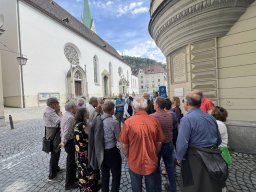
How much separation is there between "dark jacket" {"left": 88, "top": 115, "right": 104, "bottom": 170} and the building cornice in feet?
13.2

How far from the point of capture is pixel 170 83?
6.89 metres

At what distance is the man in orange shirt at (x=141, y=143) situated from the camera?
219 cm

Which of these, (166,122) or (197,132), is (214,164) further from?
(166,122)

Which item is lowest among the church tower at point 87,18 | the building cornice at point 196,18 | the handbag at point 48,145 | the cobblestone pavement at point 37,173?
the cobblestone pavement at point 37,173

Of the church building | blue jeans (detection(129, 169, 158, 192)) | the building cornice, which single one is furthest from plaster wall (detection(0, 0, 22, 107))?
blue jeans (detection(129, 169, 158, 192))

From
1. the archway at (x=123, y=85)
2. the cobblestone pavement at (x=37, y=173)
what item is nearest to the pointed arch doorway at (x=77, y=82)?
the cobblestone pavement at (x=37, y=173)

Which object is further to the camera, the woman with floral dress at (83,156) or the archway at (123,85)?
the archway at (123,85)

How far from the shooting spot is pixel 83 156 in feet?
9.69

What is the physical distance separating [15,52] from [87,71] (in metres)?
14.0

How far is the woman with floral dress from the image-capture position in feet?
9.38

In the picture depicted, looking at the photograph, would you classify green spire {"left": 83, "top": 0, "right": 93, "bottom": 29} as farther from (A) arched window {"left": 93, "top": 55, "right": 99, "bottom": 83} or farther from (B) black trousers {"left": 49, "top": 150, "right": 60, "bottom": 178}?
(B) black trousers {"left": 49, "top": 150, "right": 60, "bottom": 178}

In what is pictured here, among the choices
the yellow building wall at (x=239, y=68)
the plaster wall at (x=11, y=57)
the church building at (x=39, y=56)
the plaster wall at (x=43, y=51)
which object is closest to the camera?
the yellow building wall at (x=239, y=68)

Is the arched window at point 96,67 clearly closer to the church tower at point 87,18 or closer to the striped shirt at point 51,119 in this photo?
the church tower at point 87,18

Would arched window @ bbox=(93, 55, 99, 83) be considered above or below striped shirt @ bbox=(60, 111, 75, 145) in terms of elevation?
above
